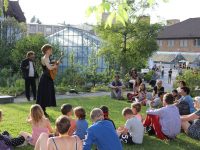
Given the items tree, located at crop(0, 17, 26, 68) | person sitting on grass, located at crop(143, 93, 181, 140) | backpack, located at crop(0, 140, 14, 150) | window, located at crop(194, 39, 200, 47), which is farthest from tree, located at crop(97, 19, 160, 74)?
window, located at crop(194, 39, 200, 47)

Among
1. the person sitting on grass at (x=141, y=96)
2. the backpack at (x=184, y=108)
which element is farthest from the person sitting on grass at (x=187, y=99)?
the person sitting on grass at (x=141, y=96)

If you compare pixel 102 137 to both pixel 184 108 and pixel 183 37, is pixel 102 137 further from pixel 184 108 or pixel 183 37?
pixel 183 37

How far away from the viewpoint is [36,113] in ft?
24.9

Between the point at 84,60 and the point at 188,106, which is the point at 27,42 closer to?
the point at 84,60

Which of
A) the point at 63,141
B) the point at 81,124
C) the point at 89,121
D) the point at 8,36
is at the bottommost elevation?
the point at 89,121

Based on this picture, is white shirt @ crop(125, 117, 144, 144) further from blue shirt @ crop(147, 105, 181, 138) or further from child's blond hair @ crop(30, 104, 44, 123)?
child's blond hair @ crop(30, 104, 44, 123)

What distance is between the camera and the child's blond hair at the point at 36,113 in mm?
7562

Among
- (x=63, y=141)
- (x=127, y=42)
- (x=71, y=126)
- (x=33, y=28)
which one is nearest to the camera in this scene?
(x=63, y=141)

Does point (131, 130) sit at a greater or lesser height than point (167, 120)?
lesser

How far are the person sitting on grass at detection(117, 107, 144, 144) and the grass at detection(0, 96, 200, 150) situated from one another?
5.9 inches

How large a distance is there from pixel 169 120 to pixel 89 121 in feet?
9.15

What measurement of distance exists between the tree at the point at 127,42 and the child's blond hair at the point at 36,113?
19094mm

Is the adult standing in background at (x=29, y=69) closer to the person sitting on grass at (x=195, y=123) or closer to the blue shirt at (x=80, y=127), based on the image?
the blue shirt at (x=80, y=127)

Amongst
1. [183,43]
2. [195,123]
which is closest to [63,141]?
[195,123]
